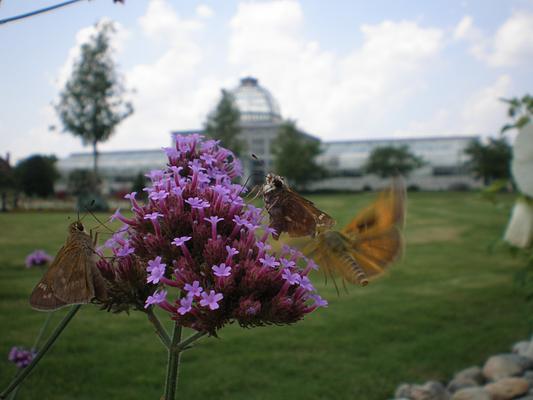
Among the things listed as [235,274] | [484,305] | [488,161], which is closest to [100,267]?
[235,274]

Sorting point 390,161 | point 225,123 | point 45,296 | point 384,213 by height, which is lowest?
point 45,296

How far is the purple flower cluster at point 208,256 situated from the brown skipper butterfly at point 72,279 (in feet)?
0.26

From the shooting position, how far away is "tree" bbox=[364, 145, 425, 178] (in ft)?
187

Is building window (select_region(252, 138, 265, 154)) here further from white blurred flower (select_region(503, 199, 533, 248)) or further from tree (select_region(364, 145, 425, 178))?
white blurred flower (select_region(503, 199, 533, 248))

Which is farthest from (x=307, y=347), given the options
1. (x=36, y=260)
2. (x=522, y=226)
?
(x=522, y=226)

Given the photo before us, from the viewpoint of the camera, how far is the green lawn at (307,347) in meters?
5.10

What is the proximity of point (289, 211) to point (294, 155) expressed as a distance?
168 ft

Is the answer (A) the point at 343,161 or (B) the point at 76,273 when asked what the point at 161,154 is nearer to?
(A) the point at 343,161

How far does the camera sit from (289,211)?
6.28ft

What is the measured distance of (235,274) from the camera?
5.37 feet

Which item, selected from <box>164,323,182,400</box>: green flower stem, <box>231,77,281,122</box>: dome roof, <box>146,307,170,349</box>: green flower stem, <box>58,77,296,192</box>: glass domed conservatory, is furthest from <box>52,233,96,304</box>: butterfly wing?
<box>231,77,281,122</box>: dome roof

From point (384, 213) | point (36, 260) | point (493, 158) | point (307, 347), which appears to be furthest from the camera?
point (493, 158)

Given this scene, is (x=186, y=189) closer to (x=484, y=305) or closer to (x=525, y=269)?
(x=525, y=269)

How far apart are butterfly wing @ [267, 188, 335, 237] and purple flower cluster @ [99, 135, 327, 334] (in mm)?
72
